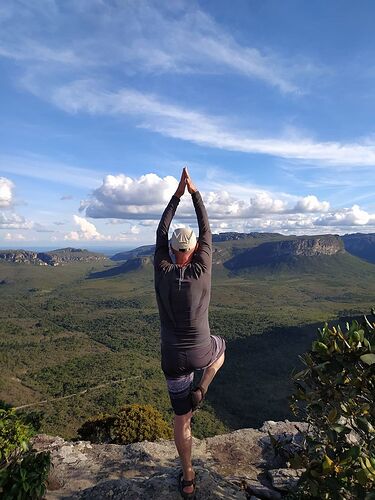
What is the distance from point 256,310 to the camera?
538 ft

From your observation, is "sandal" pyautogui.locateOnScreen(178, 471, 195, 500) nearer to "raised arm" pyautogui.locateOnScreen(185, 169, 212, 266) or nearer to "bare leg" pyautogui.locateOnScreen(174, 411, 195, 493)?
"bare leg" pyautogui.locateOnScreen(174, 411, 195, 493)

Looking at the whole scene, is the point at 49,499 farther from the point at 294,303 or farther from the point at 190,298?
the point at 294,303

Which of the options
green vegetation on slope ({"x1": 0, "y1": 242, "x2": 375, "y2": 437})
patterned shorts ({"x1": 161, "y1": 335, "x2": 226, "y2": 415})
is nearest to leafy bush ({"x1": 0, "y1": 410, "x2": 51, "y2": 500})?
patterned shorts ({"x1": 161, "y1": 335, "x2": 226, "y2": 415})

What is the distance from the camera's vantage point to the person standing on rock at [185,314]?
15.1 ft

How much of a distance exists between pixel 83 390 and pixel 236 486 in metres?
71.3

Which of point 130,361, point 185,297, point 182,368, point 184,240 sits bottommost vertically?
point 130,361

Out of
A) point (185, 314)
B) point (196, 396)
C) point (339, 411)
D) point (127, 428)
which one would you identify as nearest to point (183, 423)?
point (196, 396)

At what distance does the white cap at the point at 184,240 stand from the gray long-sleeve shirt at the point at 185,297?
0.39 ft

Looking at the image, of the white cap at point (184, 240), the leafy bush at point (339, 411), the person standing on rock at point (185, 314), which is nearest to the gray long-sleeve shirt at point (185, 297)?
the person standing on rock at point (185, 314)

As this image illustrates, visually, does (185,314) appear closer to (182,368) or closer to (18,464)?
(182,368)

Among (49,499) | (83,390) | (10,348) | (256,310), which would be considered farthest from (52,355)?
(49,499)

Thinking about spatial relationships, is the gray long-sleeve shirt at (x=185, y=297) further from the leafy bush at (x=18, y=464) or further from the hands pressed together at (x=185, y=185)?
the leafy bush at (x=18, y=464)

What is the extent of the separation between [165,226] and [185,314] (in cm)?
120

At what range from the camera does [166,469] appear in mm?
6707
